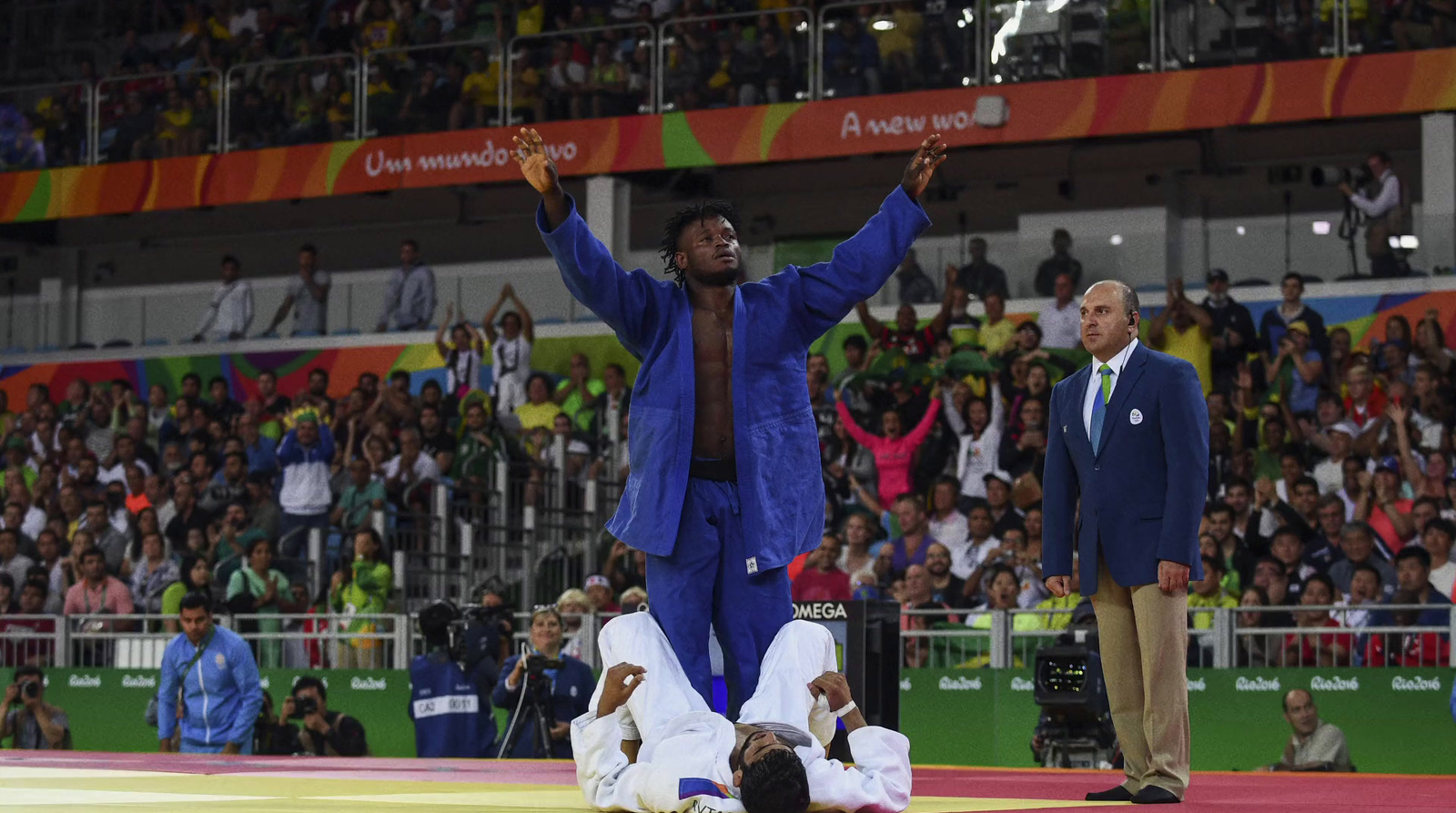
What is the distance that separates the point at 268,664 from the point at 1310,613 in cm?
723

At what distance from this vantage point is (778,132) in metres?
18.8

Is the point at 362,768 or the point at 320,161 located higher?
the point at 320,161

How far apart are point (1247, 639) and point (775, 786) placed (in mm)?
7296

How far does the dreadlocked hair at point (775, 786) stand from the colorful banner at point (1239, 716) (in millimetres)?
6888

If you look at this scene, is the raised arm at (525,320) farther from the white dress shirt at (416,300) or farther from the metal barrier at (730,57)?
the metal barrier at (730,57)

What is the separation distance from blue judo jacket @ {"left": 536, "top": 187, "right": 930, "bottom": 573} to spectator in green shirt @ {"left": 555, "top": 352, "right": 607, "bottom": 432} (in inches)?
457

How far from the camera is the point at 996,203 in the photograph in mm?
21078

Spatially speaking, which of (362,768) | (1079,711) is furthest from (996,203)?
(362,768)

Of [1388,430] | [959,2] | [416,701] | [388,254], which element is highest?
[959,2]

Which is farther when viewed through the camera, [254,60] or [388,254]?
[388,254]

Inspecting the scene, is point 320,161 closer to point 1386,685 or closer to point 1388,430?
point 1388,430

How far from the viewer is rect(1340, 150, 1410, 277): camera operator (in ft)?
53.7

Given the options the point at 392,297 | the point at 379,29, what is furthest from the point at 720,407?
the point at 379,29

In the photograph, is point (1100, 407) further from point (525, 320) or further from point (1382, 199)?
point (525, 320)
